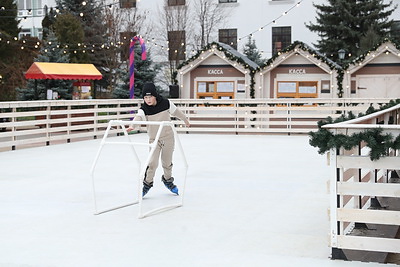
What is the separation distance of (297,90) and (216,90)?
2909mm

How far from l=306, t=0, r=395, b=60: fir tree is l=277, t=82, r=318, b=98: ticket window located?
13727 mm

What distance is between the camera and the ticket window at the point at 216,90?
23.3m

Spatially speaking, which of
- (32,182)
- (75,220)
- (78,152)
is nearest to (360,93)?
(78,152)

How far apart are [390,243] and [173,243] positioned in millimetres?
1812

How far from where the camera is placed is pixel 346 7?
3631 centimetres

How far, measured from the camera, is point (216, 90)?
23438 mm

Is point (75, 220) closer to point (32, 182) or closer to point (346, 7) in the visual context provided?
point (32, 182)

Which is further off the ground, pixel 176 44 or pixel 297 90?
pixel 176 44

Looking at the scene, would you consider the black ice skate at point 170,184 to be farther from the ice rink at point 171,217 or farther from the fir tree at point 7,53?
the fir tree at point 7,53

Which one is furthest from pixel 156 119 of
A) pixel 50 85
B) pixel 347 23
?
pixel 347 23

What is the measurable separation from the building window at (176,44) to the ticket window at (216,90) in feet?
28.6

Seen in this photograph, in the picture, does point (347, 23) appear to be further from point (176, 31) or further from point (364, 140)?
point (364, 140)

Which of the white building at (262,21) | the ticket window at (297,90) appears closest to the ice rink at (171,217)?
the ticket window at (297,90)

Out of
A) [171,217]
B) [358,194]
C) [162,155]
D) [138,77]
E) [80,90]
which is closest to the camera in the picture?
[358,194]
